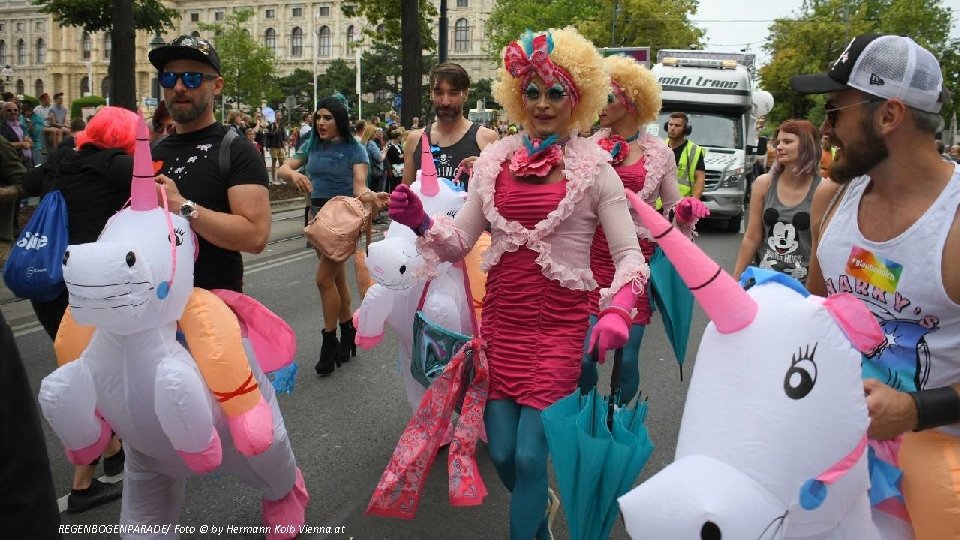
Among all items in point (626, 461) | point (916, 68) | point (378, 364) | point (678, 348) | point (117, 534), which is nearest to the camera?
point (916, 68)

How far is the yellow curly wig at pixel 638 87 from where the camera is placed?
5.52 m

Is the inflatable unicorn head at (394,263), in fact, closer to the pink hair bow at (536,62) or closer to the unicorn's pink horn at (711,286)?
the pink hair bow at (536,62)

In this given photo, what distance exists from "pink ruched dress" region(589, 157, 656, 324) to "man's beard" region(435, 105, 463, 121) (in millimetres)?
1086

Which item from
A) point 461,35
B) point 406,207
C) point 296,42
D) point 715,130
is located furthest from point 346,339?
point 296,42

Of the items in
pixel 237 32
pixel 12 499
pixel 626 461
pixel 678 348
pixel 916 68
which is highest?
pixel 237 32

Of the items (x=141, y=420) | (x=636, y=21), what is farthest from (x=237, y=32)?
(x=141, y=420)

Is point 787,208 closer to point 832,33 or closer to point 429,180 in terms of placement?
point 429,180

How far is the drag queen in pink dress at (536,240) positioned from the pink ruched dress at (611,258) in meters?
1.14

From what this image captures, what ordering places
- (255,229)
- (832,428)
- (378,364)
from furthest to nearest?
1. (378,364)
2. (255,229)
3. (832,428)

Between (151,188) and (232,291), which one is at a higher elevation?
(151,188)

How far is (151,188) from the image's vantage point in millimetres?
2861

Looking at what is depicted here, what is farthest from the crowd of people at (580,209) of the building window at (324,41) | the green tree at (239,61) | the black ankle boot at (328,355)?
the building window at (324,41)

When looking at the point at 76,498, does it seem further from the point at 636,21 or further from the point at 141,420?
the point at 636,21

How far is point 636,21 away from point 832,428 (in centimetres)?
5165
